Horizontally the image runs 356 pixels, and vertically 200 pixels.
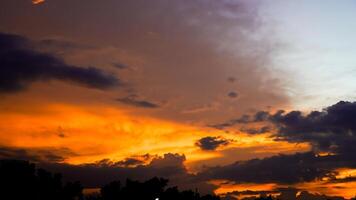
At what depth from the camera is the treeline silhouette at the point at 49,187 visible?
65188 millimetres

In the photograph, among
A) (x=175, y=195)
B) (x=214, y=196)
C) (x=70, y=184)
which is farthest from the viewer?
(x=214, y=196)

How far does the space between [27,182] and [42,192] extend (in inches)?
166

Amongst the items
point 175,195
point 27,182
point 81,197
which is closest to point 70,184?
point 81,197

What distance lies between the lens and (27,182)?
220ft

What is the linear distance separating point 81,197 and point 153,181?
59.6 ft

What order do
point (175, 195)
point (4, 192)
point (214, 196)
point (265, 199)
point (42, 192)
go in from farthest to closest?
point (265, 199) < point (214, 196) < point (175, 195) < point (42, 192) < point (4, 192)

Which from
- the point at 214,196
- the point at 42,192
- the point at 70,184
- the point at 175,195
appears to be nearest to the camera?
the point at 42,192

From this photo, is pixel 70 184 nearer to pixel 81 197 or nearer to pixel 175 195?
pixel 81 197

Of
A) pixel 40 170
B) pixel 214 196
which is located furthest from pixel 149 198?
pixel 214 196

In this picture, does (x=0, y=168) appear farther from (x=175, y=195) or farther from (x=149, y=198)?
(x=175, y=195)

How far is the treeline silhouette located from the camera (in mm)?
65188

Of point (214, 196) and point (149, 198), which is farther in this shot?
point (214, 196)

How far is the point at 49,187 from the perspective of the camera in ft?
237

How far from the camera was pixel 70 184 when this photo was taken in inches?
3022
